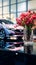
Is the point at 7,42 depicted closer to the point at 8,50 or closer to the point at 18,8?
the point at 8,50

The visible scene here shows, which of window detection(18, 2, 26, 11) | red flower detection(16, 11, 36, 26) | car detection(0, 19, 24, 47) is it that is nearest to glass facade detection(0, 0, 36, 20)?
window detection(18, 2, 26, 11)

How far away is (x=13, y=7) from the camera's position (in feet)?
42.1

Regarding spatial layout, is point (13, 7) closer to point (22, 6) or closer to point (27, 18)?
point (22, 6)

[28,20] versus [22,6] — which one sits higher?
[22,6]

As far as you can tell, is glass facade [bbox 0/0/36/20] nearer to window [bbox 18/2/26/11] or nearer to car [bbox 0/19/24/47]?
window [bbox 18/2/26/11]

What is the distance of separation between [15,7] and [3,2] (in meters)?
0.90

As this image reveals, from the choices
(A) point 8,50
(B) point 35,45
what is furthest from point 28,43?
(A) point 8,50

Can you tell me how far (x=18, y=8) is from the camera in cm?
1266

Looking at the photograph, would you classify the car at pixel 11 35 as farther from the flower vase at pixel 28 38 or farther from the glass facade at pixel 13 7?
the glass facade at pixel 13 7

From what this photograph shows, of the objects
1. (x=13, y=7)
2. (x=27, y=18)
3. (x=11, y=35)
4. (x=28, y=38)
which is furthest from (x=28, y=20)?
(x=13, y=7)

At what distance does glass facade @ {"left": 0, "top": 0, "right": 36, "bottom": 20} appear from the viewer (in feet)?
39.5

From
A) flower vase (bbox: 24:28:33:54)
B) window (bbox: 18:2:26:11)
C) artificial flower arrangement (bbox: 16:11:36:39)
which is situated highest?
window (bbox: 18:2:26:11)

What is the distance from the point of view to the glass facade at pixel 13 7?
Result: 1204cm

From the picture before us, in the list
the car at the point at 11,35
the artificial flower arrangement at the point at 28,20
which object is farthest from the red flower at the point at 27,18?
the car at the point at 11,35
